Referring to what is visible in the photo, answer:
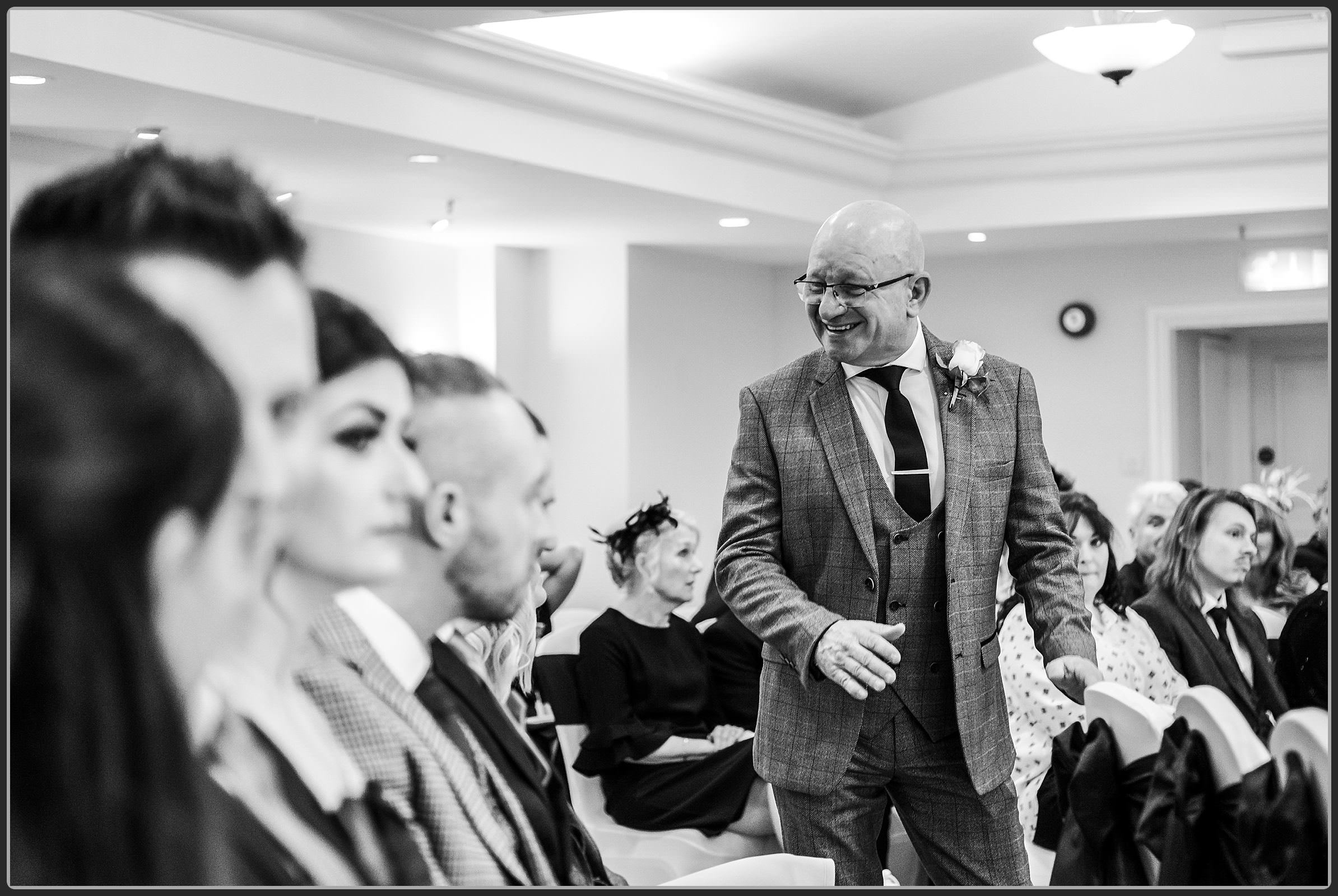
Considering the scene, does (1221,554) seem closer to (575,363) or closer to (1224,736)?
(575,363)

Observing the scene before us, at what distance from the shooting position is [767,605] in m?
1.94

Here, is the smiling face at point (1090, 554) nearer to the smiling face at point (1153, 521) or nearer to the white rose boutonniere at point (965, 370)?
the smiling face at point (1153, 521)

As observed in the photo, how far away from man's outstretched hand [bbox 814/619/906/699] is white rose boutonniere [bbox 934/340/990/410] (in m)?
0.37

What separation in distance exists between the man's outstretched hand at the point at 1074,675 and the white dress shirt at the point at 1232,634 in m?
1.24

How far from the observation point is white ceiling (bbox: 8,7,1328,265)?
148 inches

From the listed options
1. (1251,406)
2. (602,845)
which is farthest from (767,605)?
(1251,406)

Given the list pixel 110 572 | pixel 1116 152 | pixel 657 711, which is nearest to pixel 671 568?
pixel 657 711

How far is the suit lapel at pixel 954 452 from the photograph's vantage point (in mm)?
1969

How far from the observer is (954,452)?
6.52ft

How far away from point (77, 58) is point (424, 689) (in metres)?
2.74

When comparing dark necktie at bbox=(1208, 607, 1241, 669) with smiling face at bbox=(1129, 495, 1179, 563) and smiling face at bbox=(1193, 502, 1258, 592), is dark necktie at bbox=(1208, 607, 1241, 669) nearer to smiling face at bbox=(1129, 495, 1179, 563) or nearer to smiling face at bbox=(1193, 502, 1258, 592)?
smiling face at bbox=(1193, 502, 1258, 592)

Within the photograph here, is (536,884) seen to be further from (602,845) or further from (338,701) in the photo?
(602,845)

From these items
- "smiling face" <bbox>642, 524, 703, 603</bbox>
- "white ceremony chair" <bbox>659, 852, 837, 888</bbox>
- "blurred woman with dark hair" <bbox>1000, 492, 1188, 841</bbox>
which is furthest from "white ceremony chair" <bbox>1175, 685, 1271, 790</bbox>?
"smiling face" <bbox>642, 524, 703, 603</bbox>

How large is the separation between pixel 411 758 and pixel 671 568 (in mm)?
2260
